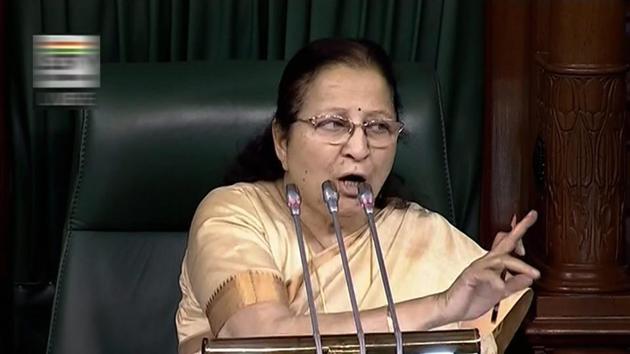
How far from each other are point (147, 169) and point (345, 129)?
1.68ft

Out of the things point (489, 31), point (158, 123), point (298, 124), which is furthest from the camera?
point (489, 31)

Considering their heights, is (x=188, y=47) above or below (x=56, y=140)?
above

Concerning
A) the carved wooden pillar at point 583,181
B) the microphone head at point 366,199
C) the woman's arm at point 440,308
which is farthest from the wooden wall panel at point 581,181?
the microphone head at point 366,199

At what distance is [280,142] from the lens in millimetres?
1958

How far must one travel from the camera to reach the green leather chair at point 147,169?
2.21m

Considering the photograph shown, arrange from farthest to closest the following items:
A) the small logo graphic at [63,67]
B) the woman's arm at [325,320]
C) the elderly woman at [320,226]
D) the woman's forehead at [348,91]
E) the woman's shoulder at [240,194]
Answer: the small logo graphic at [63,67], the woman's shoulder at [240,194], the woman's forehead at [348,91], the elderly woman at [320,226], the woman's arm at [325,320]

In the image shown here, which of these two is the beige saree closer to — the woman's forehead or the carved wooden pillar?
the woman's forehead


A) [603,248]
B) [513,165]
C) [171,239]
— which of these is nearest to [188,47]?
[171,239]

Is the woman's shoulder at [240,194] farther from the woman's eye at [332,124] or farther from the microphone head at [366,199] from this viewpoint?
the microphone head at [366,199]

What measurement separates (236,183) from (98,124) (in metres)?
0.29

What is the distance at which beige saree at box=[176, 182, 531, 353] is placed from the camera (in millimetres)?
1776

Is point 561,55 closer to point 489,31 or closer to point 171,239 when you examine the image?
point 489,31

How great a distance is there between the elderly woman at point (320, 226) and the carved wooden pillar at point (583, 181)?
0.33m

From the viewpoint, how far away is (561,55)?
2217 mm
